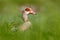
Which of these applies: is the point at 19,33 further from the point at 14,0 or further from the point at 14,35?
the point at 14,0

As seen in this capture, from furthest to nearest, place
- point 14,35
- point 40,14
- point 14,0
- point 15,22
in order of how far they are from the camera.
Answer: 1. point 14,0
2. point 40,14
3. point 15,22
4. point 14,35

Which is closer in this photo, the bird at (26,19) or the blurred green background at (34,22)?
the blurred green background at (34,22)

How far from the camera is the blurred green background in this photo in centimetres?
351

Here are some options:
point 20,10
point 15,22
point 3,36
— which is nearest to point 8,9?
point 20,10

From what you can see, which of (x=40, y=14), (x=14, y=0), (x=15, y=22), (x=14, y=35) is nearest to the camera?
(x=14, y=35)

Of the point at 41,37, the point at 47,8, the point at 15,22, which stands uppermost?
the point at 47,8

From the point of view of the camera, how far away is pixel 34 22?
373cm

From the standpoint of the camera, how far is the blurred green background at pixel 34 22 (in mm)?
3506

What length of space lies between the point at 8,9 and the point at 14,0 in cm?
39

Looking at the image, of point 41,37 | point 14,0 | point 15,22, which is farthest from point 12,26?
point 14,0

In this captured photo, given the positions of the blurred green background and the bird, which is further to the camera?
the bird

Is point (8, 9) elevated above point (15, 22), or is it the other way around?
point (8, 9)

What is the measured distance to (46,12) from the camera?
409cm

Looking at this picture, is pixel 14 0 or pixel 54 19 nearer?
pixel 54 19
